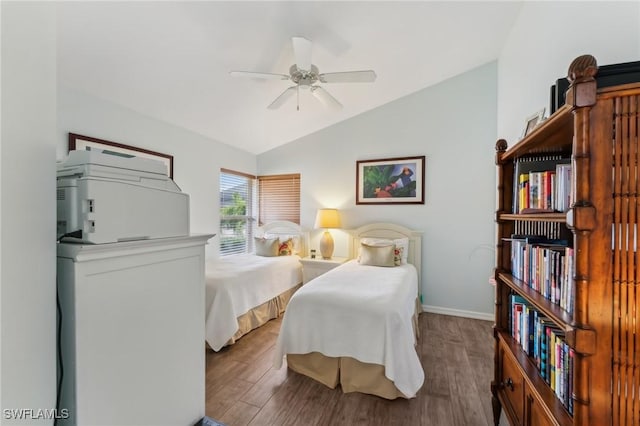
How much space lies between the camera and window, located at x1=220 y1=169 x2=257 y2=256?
13.6 ft

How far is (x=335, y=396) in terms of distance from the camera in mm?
1946

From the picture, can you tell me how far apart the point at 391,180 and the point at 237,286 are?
96.0 inches

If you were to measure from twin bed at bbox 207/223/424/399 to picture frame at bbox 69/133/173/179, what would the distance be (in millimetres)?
1808

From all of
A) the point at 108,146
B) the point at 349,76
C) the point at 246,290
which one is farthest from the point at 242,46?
the point at 246,290

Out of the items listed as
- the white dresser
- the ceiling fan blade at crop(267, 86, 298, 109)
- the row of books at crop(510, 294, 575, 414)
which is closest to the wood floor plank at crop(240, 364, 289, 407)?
the white dresser

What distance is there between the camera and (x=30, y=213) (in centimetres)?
69

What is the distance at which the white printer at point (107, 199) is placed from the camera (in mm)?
798

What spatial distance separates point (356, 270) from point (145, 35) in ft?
8.90

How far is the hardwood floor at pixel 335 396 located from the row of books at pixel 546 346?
736 mm

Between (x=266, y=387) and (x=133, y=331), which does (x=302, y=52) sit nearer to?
(x=133, y=331)

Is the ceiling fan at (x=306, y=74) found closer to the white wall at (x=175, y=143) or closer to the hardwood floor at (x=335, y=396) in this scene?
the white wall at (x=175, y=143)

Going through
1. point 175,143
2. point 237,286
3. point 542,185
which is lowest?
point 237,286

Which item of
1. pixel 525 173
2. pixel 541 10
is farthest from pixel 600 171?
pixel 541 10

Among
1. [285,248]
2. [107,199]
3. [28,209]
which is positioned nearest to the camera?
[28,209]
